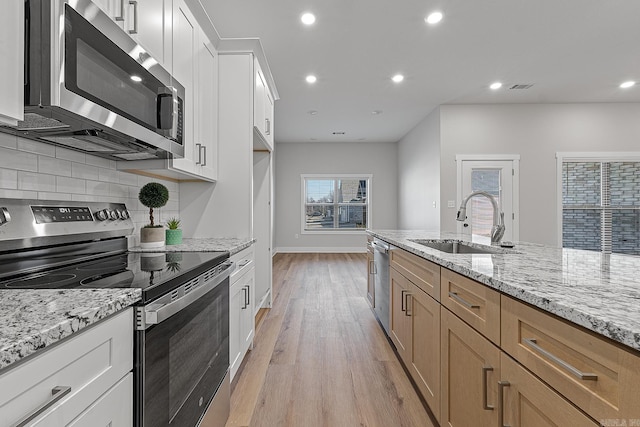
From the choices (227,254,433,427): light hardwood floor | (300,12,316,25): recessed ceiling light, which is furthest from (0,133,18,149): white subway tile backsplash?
(300,12,316,25): recessed ceiling light

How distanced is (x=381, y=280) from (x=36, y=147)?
2.46 metres

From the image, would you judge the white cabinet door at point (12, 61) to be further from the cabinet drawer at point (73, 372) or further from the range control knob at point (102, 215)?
the range control knob at point (102, 215)

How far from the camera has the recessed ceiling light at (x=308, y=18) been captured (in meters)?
2.88

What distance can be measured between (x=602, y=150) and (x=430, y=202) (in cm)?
276

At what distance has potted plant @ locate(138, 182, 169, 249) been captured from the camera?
6.07 ft

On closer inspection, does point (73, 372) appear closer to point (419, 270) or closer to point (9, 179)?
point (9, 179)

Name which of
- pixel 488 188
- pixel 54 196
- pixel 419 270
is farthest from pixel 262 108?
pixel 488 188

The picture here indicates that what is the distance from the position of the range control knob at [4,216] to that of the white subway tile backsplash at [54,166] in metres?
0.27

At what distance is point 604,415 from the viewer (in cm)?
64

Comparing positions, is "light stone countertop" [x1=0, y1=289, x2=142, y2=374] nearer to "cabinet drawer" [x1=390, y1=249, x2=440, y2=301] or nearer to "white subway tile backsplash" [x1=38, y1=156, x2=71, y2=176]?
"white subway tile backsplash" [x1=38, y1=156, x2=71, y2=176]

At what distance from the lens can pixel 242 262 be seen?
7.00ft

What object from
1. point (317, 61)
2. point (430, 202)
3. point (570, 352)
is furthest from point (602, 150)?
point (570, 352)

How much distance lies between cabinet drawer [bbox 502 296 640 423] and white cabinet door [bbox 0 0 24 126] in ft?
4.73

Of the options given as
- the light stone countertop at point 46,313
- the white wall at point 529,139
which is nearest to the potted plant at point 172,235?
the light stone countertop at point 46,313
